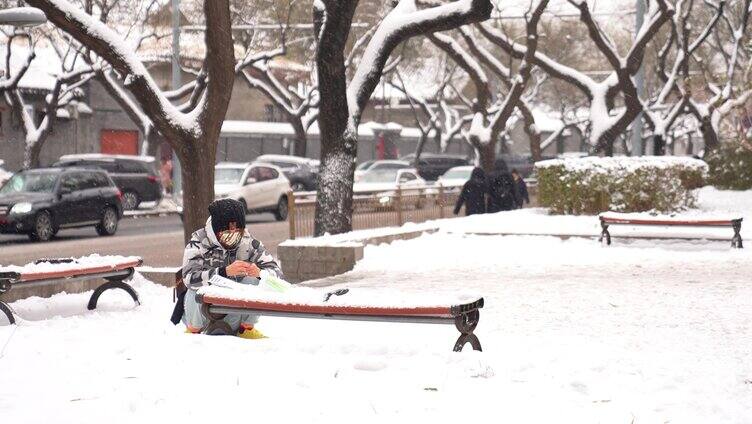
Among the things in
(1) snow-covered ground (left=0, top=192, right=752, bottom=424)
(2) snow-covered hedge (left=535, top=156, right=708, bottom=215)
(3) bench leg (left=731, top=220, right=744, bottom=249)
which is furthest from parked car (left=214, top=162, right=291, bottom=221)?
(1) snow-covered ground (left=0, top=192, right=752, bottom=424)

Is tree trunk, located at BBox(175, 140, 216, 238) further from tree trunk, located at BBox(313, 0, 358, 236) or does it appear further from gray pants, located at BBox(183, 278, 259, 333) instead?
gray pants, located at BBox(183, 278, 259, 333)

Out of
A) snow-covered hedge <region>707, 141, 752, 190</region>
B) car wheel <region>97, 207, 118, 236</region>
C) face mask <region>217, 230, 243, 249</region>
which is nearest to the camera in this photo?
face mask <region>217, 230, 243, 249</region>

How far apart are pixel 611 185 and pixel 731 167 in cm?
1174

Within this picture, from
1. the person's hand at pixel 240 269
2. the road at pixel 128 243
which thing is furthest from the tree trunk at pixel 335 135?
the person's hand at pixel 240 269

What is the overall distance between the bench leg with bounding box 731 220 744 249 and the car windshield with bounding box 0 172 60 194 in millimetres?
13533

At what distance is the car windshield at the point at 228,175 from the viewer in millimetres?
32312

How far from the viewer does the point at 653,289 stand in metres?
13.9

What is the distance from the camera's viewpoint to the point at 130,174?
3572 centimetres

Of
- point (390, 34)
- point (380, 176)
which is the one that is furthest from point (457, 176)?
point (390, 34)

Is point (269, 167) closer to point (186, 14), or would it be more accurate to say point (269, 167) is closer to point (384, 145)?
point (186, 14)

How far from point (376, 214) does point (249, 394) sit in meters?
16.6

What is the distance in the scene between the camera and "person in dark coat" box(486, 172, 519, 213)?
25.0 metres

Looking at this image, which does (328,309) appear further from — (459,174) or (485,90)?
(459,174)

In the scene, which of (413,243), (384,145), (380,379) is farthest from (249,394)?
(384,145)
